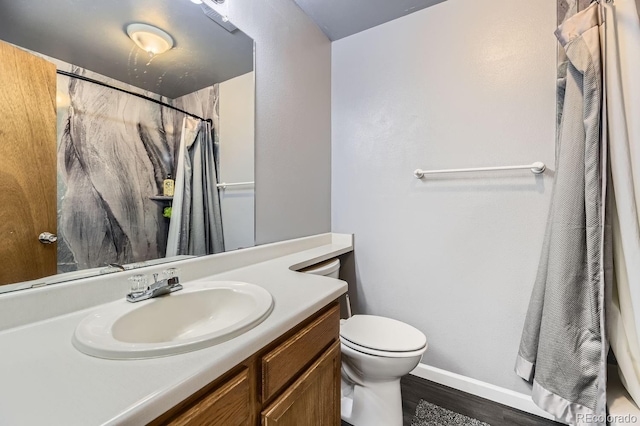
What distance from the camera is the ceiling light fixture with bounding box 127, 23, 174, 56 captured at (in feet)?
3.01

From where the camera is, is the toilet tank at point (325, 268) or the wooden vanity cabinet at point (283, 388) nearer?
the wooden vanity cabinet at point (283, 388)

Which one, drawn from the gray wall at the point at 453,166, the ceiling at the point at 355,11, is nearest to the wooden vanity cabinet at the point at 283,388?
the gray wall at the point at 453,166

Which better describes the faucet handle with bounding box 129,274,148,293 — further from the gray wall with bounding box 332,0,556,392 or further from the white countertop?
the gray wall with bounding box 332,0,556,392

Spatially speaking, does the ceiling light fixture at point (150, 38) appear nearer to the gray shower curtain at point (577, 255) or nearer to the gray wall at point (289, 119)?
the gray wall at point (289, 119)

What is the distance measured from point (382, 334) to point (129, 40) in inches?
62.1

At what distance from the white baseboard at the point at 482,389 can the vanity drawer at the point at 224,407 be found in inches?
54.0

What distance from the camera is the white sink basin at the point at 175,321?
52 centimetres

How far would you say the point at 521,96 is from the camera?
1.34 m

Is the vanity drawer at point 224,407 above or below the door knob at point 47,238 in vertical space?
below

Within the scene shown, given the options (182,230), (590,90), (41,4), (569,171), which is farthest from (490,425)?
(41,4)

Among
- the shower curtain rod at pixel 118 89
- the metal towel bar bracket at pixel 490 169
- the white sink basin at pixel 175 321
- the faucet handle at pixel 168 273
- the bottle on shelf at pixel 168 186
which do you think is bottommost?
the white sink basin at pixel 175 321

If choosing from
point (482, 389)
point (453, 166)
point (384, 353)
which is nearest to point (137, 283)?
point (384, 353)

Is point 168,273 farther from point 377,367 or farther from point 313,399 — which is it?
point 377,367

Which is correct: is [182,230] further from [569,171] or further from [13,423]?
[569,171]
